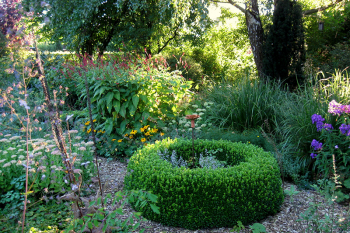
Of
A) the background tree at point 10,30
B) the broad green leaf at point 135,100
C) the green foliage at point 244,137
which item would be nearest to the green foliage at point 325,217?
the green foliage at point 244,137

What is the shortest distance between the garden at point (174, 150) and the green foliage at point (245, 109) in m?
0.02

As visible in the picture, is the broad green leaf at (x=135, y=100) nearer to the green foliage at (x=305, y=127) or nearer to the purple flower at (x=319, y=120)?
the green foliage at (x=305, y=127)

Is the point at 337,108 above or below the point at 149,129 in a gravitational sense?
above

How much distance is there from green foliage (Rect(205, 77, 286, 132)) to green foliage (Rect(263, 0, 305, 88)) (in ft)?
5.37

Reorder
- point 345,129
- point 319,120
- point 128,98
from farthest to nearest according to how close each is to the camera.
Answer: point 128,98 < point 319,120 < point 345,129

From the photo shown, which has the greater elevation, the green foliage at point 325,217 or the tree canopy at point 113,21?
the tree canopy at point 113,21

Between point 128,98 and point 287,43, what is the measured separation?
4.42m

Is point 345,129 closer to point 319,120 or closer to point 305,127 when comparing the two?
point 319,120

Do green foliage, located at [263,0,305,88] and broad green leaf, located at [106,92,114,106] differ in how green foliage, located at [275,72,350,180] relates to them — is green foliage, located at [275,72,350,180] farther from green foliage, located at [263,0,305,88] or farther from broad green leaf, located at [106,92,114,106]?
green foliage, located at [263,0,305,88]

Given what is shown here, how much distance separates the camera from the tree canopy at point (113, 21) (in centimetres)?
891

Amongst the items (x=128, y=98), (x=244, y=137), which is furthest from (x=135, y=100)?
(x=244, y=137)

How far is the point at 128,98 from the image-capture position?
4.25 m

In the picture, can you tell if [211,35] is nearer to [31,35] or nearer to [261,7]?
[261,7]

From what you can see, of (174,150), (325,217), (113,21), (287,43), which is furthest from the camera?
(113,21)
